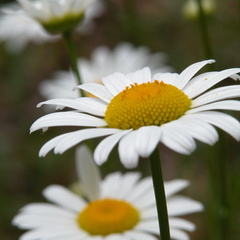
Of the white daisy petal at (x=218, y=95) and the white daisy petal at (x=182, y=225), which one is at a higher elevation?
the white daisy petal at (x=218, y=95)

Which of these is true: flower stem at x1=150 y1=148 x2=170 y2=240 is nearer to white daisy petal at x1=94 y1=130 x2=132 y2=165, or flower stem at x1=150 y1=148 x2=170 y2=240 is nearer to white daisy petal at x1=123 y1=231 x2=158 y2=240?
white daisy petal at x1=94 y1=130 x2=132 y2=165

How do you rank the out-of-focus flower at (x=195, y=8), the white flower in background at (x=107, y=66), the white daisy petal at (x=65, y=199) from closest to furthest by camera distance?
the white daisy petal at (x=65, y=199), the out-of-focus flower at (x=195, y=8), the white flower in background at (x=107, y=66)

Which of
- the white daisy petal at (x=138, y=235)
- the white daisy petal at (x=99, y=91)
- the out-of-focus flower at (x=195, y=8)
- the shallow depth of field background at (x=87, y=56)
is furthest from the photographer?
the shallow depth of field background at (x=87, y=56)

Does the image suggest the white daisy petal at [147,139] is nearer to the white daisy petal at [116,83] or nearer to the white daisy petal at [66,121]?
the white daisy petal at [66,121]

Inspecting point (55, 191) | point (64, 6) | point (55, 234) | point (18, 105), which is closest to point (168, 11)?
point (18, 105)

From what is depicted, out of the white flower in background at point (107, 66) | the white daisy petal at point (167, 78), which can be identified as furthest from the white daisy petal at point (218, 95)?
the white flower in background at point (107, 66)

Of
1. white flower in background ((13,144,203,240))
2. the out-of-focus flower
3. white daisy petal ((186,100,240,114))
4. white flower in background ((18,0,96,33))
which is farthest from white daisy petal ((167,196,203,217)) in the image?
the out-of-focus flower
